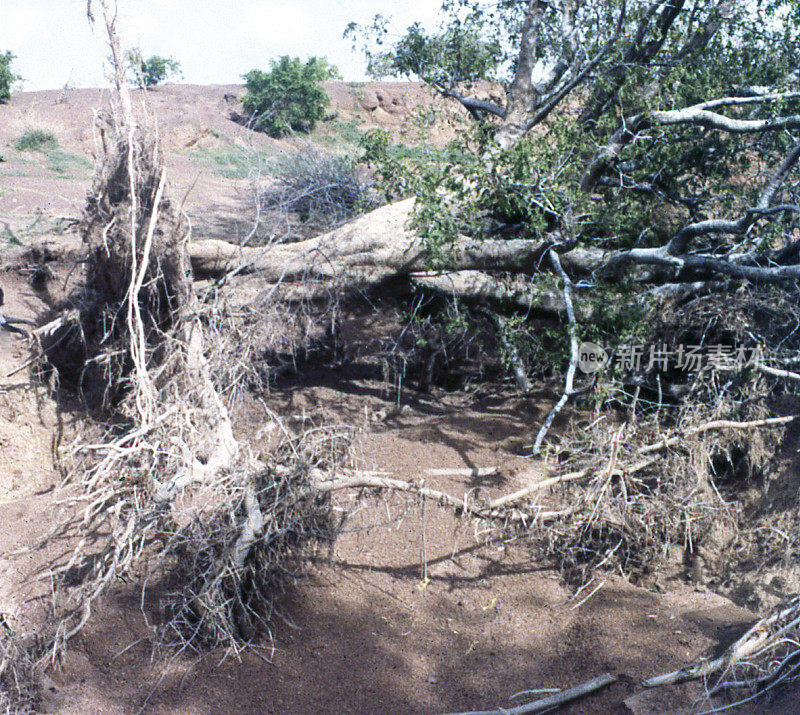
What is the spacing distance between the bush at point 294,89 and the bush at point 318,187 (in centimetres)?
1288

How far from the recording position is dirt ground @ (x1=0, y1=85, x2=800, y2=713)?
12.4ft

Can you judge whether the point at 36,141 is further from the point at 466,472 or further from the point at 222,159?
the point at 466,472

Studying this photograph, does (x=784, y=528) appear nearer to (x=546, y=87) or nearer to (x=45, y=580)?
(x=45, y=580)

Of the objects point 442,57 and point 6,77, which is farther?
point 6,77

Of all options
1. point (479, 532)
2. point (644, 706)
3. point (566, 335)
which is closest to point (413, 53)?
point (566, 335)

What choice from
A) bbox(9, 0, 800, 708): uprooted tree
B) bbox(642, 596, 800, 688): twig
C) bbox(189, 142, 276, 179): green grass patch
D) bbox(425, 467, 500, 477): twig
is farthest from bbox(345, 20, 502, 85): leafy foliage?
bbox(189, 142, 276, 179): green grass patch

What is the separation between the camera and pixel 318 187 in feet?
27.6

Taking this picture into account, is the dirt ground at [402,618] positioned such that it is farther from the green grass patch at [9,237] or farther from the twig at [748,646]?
the green grass patch at [9,237]

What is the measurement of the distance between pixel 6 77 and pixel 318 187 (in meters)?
16.5

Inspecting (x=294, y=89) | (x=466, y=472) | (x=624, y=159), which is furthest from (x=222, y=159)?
(x=466, y=472)

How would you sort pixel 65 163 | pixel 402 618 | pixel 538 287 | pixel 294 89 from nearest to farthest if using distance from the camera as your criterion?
pixel 402 618 → pixel 538 287 → pixel 65 163 → pixel 294 89

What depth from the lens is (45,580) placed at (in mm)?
4430

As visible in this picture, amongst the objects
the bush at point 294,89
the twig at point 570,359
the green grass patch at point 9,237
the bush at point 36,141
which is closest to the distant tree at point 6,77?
the bush at point 36,141

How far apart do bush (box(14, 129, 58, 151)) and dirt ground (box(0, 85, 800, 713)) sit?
12.6 meters
